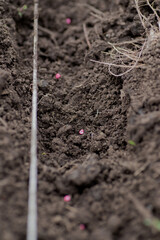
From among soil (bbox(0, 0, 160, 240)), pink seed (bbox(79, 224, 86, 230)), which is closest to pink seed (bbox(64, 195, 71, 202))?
soil (bbox(0, 0, 160, 240))

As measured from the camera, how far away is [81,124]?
Answer: 2.21m

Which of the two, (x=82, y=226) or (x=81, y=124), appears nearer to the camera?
(x=82, y=226)

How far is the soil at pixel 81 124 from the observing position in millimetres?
1485

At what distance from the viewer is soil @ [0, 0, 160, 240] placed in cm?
149

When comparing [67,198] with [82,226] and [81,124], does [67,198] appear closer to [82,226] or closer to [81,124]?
[82,226]

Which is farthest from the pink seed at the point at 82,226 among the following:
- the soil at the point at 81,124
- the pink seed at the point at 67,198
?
the pink seed at the point at 67,198

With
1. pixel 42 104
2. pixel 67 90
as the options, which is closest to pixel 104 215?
pixel 42 104

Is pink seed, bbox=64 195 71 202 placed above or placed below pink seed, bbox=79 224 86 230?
above

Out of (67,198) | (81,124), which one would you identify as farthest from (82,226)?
(81,124)

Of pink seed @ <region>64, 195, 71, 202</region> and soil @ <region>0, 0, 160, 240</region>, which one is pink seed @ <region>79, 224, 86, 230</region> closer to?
soil @ <region>0, 0, 160, 240</region>

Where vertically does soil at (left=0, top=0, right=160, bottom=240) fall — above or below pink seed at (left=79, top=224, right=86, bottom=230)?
above

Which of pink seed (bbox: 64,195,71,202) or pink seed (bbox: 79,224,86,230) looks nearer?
pink seed (bbox: 79,224,86,230)

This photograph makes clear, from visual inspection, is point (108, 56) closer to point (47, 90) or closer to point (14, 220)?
point (47, 90)

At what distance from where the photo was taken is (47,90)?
2365 millimetres
